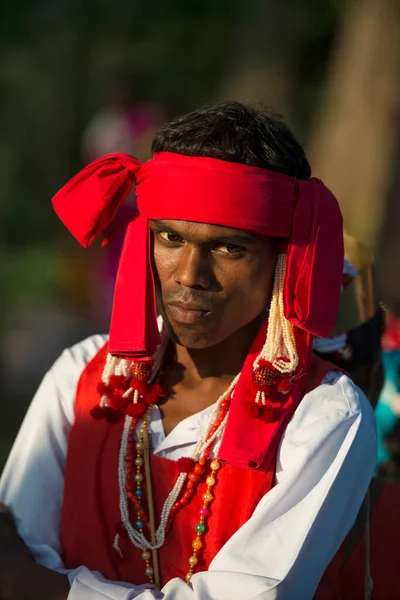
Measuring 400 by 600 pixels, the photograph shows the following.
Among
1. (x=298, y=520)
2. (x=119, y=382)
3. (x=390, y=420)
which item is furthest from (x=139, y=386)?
(x=390, y=420)

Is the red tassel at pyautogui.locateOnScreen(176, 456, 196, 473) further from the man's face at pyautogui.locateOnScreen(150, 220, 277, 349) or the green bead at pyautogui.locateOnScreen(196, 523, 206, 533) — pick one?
the man's face at pyautogui.locateOnScreen(150, 220, 277, 349)

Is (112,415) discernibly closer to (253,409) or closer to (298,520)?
(253,409)

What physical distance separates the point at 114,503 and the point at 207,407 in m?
0.43

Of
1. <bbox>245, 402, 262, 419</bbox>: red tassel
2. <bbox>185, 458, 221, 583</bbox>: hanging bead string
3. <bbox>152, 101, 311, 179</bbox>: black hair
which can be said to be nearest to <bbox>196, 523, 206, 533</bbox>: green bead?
<bbox>185, 458, 221, 583</bbox>: hanging bead string

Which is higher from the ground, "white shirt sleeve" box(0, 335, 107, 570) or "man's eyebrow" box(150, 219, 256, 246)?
"man's eyebrow" box(150, 219, 256, 246)

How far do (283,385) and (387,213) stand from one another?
6.73 m

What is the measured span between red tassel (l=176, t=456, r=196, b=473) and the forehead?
2.28 ft

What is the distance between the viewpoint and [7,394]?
257 inches

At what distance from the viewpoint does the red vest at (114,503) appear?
263 cm

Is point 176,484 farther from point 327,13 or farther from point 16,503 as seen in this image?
point 327,13

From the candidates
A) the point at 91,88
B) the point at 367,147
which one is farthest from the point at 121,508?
the point at 91,88

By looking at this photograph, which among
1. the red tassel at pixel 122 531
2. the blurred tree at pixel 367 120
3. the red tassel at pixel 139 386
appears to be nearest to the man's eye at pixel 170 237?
the red tassel at pixel 139 386

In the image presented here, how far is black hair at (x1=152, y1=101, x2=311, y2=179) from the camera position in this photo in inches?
103

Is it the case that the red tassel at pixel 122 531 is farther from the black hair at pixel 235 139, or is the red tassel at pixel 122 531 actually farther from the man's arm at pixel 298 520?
the black hair at pixel 235 139
